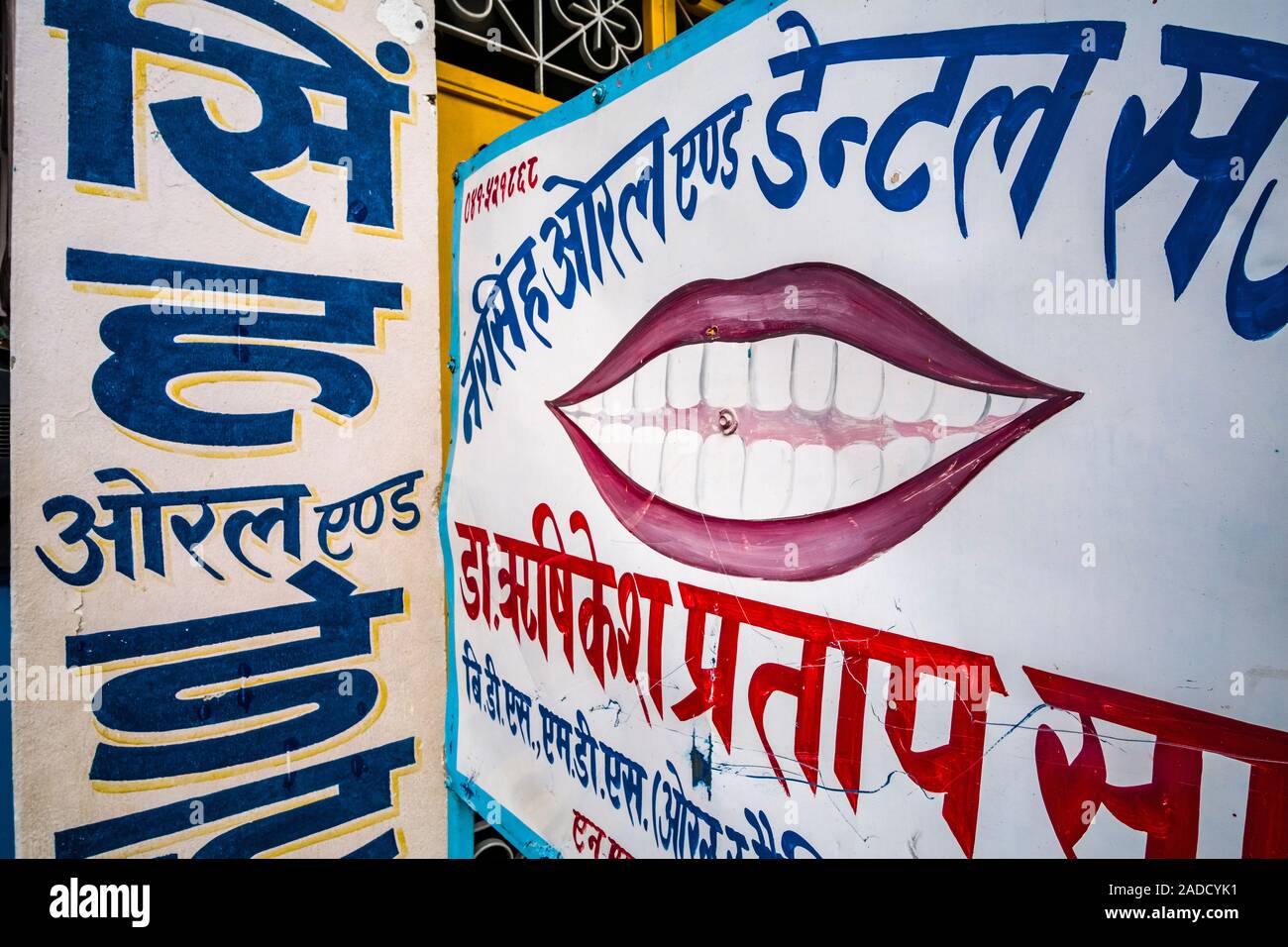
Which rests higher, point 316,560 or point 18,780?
point 316,560

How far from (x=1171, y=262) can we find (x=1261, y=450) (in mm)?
187

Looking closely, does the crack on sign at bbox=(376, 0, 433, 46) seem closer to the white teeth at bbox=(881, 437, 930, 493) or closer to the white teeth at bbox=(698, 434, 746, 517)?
the white teeth at bbox=(698, 434, 746, 517)

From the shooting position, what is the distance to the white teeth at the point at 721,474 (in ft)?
3.24

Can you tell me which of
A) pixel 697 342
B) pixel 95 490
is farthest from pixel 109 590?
pixel 697 342

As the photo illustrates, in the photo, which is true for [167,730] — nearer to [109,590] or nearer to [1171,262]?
[109,590]

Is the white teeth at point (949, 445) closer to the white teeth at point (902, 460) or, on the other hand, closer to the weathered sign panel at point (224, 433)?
the white teeth at point (902, 460)

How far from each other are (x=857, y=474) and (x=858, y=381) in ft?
0.38

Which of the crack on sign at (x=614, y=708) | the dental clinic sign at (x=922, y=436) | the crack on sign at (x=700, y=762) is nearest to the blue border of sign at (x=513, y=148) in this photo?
the dental clinic sign at (x=922, y=436)

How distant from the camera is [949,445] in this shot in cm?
77

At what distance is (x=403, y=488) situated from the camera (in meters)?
1.74

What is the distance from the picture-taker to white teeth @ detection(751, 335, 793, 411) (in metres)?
0.92

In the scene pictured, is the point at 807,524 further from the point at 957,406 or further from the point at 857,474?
the point at 957,406

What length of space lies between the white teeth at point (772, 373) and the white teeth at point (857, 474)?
117 millimetres

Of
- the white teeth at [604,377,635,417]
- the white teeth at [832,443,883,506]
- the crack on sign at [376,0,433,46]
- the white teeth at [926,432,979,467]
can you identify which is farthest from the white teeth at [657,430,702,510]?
the crack on sign at [376,0,433,46]
